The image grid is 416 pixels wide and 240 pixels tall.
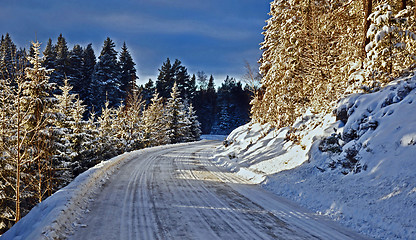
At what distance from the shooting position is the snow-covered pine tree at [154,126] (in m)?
35.3

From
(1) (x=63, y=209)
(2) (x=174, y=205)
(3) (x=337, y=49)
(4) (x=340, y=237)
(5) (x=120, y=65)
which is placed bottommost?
(4) (x=340, y=237)

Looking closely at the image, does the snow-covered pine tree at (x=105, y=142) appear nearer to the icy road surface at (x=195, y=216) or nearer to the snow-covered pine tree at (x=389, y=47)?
the icy road surface at (x=195, y=216)

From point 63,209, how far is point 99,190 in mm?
3118

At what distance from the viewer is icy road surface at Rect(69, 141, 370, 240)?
209 inches

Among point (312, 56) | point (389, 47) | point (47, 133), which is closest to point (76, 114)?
point (47, 133)

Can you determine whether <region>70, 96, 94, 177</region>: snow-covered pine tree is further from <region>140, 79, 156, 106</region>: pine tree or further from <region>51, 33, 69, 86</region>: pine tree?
<region>140, 79, 156, 106</region>: pine tree

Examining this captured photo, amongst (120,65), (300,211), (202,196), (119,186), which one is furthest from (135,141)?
(120,65)

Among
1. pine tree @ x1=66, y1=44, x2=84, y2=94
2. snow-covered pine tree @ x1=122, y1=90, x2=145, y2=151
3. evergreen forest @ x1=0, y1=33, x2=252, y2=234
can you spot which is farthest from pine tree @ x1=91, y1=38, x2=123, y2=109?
snow-covered pine tree @ x1=122, y1=90, x2=145, y2=151

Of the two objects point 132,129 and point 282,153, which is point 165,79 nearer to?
point 132,129

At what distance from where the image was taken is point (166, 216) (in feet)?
20.5

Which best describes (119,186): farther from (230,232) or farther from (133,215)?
(230,232)

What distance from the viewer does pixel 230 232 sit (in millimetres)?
5445

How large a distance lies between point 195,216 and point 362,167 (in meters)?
5.71

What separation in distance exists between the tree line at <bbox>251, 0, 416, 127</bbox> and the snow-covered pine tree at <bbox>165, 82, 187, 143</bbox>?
63.5ft
